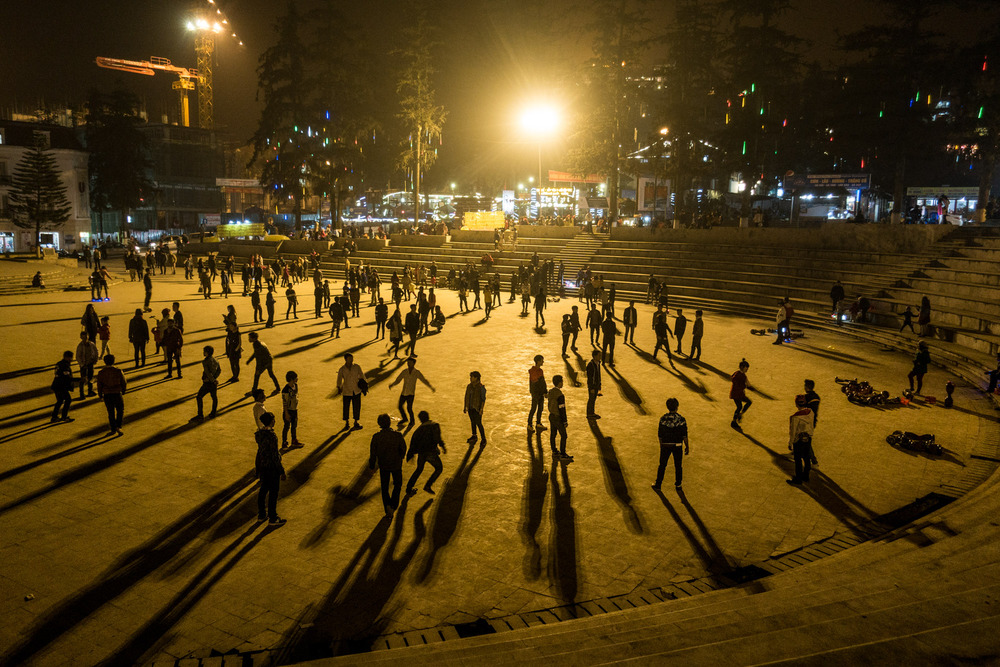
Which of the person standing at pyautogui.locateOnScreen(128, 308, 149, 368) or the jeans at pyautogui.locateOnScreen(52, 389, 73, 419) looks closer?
the jeans at pyautogui.locateOnScreen(52, 389, 73, 419)

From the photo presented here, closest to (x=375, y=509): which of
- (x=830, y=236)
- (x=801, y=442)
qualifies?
(x=801, y=442)

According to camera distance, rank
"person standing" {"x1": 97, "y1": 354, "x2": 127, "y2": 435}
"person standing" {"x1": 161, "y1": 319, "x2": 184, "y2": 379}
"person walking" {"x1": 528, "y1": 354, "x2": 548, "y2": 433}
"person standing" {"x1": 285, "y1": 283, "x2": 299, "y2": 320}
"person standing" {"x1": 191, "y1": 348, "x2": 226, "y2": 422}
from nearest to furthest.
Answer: "person standing" {"x1": 97, "y1": 354, "x2": 127, "y2": 435}
"person walking" {"x1": 528, "y1": 354, "x2": 548, "y2": 433}
"person standing" {"x1": 191, "y1": 348, "x2": 226, "y2": 422}
"person standing" {"x1": 161, "y1": 319, "x2": 184, "y2": 379}
"person standing" {"x1": 285, "y1": 283, "x2": 299, "y2": 320}

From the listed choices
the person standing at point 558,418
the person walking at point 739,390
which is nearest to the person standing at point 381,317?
the person standing at point 558,418

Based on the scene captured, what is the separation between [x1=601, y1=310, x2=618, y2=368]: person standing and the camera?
16203mm

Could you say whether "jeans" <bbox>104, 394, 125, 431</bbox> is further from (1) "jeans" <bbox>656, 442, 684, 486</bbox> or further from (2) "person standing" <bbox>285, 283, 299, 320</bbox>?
(2) "person standing" <bbox>285, 283, 299, 320</bbox>

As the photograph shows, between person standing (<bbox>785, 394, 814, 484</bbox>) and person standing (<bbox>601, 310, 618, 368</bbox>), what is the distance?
703 cm

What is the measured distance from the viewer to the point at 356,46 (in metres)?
51.3

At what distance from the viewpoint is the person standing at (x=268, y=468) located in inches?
298

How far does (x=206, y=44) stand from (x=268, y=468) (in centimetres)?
14093

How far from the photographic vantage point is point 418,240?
4119 cm

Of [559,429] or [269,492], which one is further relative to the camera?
[559,429]

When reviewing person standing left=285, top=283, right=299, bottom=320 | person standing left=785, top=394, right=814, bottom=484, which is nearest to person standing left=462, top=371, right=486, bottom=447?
person standing left=785, top=394, right=814, bottom=484

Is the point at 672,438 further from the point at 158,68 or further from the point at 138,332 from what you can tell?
the point at 158,68

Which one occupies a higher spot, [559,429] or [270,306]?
[270,306]
